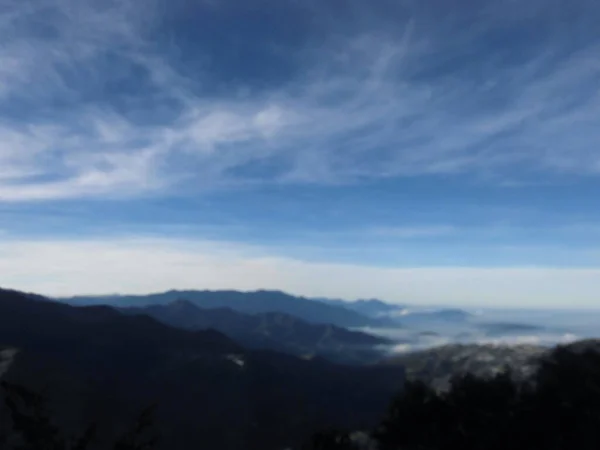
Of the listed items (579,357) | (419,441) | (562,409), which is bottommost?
(419,441)

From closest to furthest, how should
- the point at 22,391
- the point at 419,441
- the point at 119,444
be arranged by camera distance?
the point at 22,391 < the point at 119,444 < the point at 419,441

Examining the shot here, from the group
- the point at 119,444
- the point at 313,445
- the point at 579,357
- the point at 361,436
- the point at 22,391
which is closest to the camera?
the point at 22,391

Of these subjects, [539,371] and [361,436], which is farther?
[361,436]

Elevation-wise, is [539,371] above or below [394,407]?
above

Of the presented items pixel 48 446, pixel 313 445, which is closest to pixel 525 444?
pixel 313 445

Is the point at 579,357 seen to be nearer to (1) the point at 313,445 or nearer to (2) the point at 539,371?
(2) the point at 539,371

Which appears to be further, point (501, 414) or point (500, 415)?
point (501, 414)
